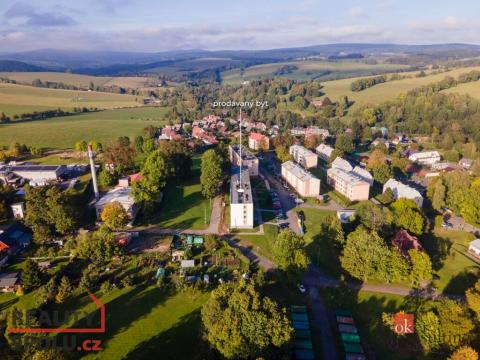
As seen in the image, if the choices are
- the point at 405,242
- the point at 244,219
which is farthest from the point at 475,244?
the point at 244,219

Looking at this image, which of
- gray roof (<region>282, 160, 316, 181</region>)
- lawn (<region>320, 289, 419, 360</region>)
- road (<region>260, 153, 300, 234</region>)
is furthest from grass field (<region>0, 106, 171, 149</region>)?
lawn (<region>320, 289, 419, 360</region>)

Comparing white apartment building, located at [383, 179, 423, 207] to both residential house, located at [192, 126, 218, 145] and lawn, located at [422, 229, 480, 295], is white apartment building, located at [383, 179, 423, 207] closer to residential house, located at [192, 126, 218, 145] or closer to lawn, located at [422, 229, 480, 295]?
lawn, located at [422, 229, 480, 295]

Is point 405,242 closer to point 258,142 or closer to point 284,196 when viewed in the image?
point 284,196

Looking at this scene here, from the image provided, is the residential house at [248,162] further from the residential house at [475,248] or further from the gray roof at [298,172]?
the residential house at [475,248]

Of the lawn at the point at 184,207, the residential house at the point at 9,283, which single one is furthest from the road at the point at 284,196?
the residential house at the point at 9,283

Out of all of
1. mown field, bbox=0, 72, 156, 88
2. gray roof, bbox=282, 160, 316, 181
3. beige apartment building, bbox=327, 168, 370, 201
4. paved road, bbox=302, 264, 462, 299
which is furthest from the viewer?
mown field, bbox=0, 72, 156, 88

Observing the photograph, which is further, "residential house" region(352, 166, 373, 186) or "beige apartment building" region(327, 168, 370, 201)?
"residential house" region(352, 166, 373, 186)
